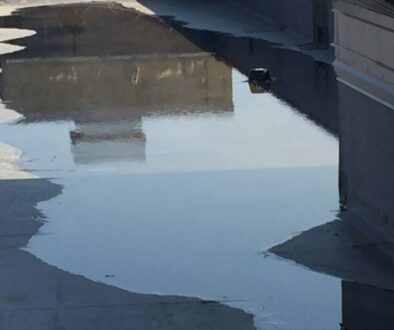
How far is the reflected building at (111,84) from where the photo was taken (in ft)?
58.3

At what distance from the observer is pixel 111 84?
22109 mm

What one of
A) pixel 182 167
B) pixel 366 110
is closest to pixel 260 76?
pixel 182 167

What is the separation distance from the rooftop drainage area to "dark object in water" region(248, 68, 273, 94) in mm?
191

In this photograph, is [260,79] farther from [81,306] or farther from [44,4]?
[44,4]

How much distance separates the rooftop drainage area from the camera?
9633mm

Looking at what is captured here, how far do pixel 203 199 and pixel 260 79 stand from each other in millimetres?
9239

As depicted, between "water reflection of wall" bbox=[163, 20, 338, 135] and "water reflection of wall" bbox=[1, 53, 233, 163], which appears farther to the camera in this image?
"water reflection of wall" bbox=[163, 20, 338, 135]

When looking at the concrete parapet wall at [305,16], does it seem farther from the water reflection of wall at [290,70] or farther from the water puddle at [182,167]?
the water puddle at [182,167]

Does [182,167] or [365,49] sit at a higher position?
[365,49]

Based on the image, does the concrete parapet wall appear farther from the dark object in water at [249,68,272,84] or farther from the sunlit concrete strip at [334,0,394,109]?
the sunlit concrete strip at [334,0,394,109]

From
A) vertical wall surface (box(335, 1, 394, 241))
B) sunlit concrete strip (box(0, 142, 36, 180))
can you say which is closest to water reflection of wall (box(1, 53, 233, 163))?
sunlit concrete strip (box(0, 142, 36, 180))

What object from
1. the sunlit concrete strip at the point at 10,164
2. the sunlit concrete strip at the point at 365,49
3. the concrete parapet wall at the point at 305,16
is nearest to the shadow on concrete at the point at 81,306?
the sunlit concrete strip at the point at 365,49

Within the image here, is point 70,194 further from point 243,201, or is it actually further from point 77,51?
point 77,51

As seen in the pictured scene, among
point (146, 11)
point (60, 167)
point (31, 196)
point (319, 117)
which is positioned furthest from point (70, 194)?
point (146, 11)
